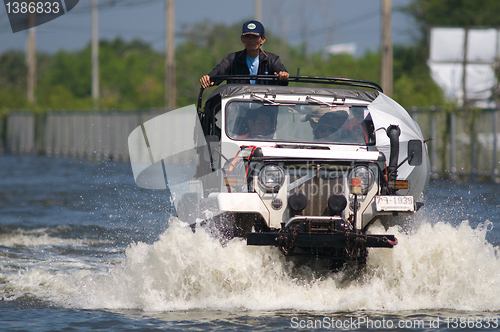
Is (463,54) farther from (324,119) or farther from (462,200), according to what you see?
(324,119)

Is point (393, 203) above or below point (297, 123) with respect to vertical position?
below

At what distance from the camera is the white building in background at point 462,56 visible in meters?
26.8

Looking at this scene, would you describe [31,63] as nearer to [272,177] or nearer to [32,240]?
[32,240]

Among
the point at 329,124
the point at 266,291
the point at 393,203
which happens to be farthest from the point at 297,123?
the point at 266,291

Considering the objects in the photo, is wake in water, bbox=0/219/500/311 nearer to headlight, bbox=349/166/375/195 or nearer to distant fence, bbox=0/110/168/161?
headlight, bbox=349/166/375/195

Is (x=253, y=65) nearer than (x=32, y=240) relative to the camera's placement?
Yes

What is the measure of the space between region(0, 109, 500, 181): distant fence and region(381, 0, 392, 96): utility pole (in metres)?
1.45

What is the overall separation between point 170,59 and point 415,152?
25.7 meters

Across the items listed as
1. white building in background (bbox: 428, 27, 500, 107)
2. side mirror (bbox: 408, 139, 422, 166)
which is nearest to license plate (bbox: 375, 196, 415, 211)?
side mirror (bbox: 408, 139, 422, 166)

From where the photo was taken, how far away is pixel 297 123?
326 inches

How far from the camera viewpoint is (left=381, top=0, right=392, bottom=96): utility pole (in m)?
22.3

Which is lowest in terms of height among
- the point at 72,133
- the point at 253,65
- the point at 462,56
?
the point at 72,133

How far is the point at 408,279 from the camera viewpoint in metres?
7.05

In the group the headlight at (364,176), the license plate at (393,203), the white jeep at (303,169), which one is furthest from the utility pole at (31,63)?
the license plate at (393,203)
